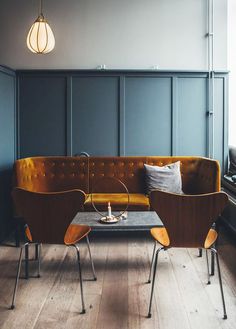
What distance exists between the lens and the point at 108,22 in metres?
4.90

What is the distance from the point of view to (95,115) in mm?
4750

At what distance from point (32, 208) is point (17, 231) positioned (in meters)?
1.58

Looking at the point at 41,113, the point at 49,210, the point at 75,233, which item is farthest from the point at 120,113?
the point at 49,210

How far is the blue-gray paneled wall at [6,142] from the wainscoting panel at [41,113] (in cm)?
16

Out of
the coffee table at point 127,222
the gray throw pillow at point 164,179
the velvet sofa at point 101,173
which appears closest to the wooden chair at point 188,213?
the coffee table at point 127,222

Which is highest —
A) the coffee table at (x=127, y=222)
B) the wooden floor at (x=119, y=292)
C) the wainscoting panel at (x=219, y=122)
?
the wainscoting panel at (x=219, y=122)

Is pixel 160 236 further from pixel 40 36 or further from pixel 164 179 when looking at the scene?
pixel 40 36

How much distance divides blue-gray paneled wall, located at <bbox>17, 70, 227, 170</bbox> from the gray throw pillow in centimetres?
50

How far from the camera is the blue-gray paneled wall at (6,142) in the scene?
4.10 meters

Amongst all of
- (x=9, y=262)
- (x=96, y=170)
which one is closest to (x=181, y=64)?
(x=96, y=170)

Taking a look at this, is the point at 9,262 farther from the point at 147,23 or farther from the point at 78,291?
the point at 147,23

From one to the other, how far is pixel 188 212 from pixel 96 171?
2.34m

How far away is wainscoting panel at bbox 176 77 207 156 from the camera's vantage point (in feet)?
15.6

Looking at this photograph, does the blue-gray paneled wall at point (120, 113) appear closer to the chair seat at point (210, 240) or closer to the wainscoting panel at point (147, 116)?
the wainscoting panel at point (147, 116)
